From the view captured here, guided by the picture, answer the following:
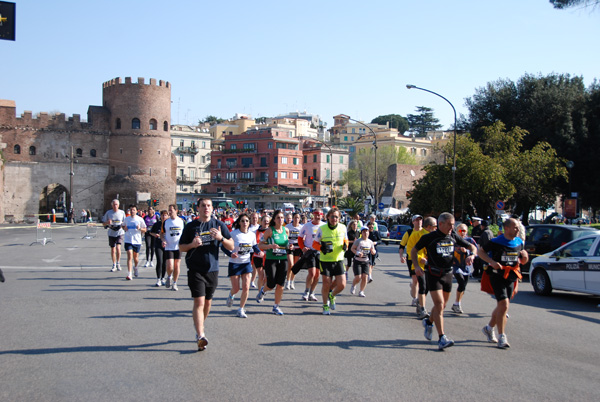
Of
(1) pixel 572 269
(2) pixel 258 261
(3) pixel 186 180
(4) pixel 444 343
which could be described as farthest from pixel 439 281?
(3) pixel 186 180

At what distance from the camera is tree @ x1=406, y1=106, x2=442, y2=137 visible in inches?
5143

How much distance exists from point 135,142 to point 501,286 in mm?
66147

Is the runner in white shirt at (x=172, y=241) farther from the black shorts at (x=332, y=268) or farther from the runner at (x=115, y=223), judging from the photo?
the black shorts at (x=332, y=268)

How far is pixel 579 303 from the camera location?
11.7 meters

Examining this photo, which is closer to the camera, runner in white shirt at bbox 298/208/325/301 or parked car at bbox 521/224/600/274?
runner in white shirt at bbox 298/208/325/301

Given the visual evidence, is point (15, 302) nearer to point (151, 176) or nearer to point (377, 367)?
point (377, 367)

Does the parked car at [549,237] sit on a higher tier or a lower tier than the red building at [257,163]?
lower

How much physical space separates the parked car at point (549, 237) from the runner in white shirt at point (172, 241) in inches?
387

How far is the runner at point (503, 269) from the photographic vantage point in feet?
24.6

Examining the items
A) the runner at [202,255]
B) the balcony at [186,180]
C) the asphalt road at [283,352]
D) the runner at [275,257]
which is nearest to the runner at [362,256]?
the asphalt road at [283,352]

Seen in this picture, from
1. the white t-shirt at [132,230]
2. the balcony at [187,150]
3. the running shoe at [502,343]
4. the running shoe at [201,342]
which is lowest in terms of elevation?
the running shoe at [502,343]

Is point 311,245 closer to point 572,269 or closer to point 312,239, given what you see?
point 312,239

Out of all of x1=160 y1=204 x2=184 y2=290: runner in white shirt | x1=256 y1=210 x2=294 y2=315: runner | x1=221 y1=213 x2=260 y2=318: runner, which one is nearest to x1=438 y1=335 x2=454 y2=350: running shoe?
x1=221 y1=213 x2=260 y2=318: runner

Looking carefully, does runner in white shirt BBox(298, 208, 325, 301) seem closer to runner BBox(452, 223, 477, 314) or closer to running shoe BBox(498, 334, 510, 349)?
runner BBox(452, 223, 477, 314)
